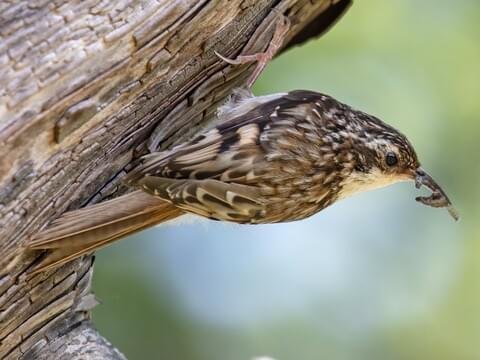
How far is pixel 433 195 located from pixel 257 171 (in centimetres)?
Answer: 64

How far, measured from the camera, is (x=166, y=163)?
304 centimetres

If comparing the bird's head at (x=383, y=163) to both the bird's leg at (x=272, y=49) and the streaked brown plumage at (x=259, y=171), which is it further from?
the bird's leg at (x=272, y=49)

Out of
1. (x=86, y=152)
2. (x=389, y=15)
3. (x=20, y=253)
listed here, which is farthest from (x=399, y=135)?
(x=389, y=15)

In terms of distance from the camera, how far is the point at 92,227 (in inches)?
116

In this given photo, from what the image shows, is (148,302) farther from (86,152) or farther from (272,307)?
(86,152)

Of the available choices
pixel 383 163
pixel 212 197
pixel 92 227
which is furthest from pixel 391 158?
pixel 92 227

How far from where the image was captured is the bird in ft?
9.76

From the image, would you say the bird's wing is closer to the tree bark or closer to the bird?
the bird

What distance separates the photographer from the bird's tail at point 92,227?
2.90 m

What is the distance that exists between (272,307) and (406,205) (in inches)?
36.2

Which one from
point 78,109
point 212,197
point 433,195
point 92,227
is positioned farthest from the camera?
point 433,195

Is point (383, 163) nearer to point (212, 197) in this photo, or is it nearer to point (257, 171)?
point (257, 171)

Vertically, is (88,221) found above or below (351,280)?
below

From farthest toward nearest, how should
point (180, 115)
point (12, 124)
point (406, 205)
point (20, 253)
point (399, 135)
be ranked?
point (406, 205) → point (399, 135) → point (180, 115) → point (20, 253) → point (12, 124)
